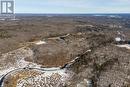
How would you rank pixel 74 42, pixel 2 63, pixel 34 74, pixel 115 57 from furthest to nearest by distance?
pixel 74 42 → pixel 2 63 → pixel 115 57 → pixel 34 74

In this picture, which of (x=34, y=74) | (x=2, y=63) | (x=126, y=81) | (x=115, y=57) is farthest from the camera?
(x=2, y=63)

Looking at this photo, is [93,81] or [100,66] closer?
[93,81]

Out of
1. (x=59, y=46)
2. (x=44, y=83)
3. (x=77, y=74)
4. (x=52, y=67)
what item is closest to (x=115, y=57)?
(x=77, y=74)

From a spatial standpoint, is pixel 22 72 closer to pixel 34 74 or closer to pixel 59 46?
pixel 34 74

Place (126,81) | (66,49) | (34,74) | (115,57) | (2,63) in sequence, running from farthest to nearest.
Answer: (66,49) < (2,63) < (115,57) < (34,74) < (126,81)

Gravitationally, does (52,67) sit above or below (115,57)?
below

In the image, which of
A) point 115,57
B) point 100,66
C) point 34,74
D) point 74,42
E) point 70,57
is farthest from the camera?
point 74,42

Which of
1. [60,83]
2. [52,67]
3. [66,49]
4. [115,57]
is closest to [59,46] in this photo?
[66,49]

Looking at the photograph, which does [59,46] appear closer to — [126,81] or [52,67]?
[52,67]

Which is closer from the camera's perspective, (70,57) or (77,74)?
(77,74)
